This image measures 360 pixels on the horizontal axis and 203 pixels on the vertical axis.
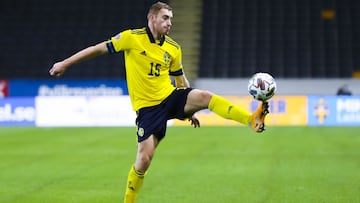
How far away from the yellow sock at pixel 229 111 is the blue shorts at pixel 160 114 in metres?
0.41

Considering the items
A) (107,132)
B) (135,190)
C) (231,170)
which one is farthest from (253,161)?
(107,132)

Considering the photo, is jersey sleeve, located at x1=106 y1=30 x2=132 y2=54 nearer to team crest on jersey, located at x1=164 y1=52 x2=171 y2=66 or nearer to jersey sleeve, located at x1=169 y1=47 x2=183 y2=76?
team crest on jersey, located at x1=164 y1=52 x2=171 y2=66

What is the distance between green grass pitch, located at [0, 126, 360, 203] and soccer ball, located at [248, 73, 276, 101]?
271 centimetres

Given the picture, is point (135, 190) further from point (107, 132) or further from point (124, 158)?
point (107, 132)

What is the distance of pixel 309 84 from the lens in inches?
1276

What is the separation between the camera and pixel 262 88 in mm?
7660

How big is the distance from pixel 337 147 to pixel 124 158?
5222mm

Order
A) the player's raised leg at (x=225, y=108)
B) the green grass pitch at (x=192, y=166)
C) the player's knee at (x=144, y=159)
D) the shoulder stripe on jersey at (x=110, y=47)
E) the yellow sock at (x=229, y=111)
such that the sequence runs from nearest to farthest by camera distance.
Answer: the player's raised leg at (x=225, y=108)
the yellow sock at (x=229, y=111)
the shoulder stripe on jersey at (x=110, y=47)
the player's knee at (x=144, y=159)
the green grass pitch at (x=192, y=166)

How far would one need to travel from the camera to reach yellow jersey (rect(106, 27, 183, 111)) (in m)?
8.30

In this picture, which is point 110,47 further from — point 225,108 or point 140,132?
point 225,108

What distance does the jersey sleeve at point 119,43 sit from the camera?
815cm

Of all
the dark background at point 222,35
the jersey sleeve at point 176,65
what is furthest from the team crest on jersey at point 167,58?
the dark background at point 222,35

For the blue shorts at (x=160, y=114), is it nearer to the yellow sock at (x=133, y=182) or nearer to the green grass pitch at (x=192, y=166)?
the yellow sock at (x=133, y=182)

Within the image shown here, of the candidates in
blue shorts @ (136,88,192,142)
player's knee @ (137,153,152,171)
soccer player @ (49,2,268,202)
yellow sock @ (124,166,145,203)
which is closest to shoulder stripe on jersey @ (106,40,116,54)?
soccer player @ (49,2,268,202)
